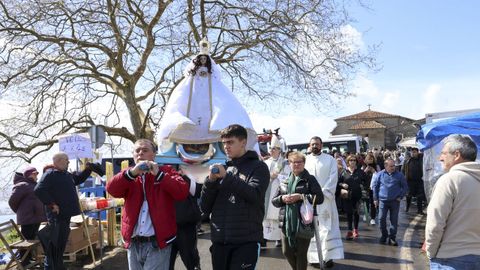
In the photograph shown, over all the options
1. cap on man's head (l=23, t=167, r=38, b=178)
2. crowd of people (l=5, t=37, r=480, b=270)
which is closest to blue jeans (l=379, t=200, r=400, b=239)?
crowd of people (l=5, t=37, r=480, b=270)

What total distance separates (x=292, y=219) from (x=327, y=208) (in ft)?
6.07

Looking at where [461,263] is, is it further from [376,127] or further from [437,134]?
[376,127]

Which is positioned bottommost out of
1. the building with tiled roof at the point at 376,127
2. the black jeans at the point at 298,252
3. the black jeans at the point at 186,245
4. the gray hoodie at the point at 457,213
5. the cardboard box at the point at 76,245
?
the cardboard box at the point at 76,245

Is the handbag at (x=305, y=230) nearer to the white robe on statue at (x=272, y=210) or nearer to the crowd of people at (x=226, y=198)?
the crowd of people at (x=226, y=198)

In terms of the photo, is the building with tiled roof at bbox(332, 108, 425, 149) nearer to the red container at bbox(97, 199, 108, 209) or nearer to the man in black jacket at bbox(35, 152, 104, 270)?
the red container at bbox(97, 199, 108, 209)

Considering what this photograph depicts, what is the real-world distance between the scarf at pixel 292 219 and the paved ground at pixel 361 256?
5.97 ft

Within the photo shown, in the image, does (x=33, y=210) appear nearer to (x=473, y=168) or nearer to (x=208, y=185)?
(x=208, y=185)

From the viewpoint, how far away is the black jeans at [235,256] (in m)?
3.72

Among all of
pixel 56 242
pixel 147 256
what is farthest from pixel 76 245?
pixel 147 256

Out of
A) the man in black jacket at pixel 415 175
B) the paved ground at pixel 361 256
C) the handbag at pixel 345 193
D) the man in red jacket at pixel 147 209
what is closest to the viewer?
the man in red jacket at pixel 147 209

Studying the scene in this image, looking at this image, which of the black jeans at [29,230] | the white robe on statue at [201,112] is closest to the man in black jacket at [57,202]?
the black jeans at [29,230]

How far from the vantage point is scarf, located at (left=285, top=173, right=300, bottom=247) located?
5863mm

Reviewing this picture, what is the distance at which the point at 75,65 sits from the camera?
16.4 m

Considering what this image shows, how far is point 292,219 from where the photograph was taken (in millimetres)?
5887
